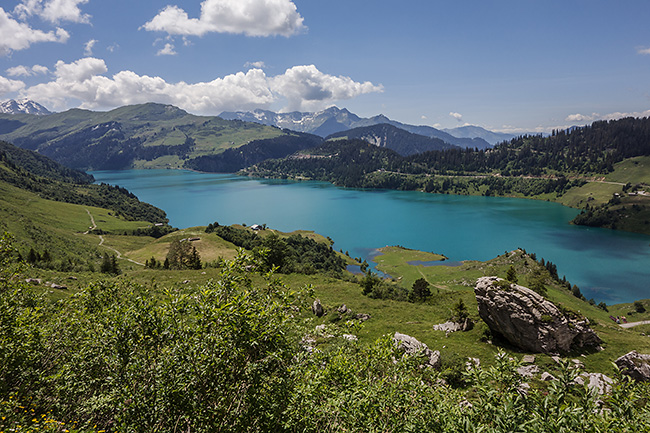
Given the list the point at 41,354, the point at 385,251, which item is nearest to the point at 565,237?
the point at 385,251

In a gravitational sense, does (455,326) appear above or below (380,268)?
above

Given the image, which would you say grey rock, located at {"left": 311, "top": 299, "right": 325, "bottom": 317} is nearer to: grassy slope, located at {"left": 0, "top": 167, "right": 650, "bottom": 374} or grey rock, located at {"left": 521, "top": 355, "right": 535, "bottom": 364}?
grassy slope, located at {"left": 0, "top": 167, "right": 650, "bottom": 374}

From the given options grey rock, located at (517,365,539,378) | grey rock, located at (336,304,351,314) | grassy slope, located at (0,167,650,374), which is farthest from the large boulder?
grey rock, located at (336,304,351,314)

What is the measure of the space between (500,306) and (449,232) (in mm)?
146700

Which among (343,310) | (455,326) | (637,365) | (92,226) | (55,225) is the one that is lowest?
(92,226)

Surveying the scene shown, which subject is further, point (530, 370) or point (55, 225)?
point (55, 225)

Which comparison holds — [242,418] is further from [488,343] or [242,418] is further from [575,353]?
[575,353]

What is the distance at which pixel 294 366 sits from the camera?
39.2ft

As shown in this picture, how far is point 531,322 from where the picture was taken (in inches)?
1123

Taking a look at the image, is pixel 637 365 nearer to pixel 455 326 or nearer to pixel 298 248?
pixel 455 326

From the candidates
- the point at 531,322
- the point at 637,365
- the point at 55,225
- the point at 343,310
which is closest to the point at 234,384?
the point at 531,322

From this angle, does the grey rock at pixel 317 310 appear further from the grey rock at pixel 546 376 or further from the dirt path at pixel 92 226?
the dirt path at pixel 92 226

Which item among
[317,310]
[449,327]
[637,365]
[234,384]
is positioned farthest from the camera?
[317,310]

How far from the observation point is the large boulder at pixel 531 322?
28406mm
